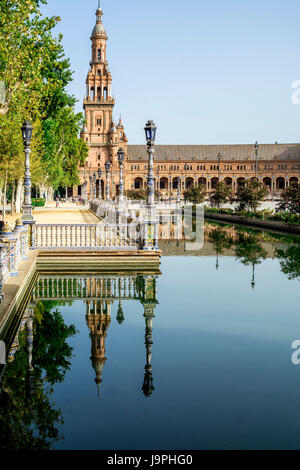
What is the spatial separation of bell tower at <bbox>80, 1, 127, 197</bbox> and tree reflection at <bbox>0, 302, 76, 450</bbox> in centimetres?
11405

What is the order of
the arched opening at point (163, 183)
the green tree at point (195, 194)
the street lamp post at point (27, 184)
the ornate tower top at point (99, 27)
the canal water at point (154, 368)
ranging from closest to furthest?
1. the canal water at point (154, 368)
2. the street lamp post at point (27, 184)
3. the green tree at point (195, 194)
4. the ornate tower top at point (99, 27)
5. the arched opening at point (163, 183)

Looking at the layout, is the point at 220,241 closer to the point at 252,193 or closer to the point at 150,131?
the point at 150,131

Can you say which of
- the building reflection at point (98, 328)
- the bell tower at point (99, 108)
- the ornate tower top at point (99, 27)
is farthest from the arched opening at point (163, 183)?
the building reflection at point (98, 328)

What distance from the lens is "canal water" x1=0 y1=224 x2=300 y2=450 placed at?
18.6ft

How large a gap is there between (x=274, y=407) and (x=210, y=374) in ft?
4.46

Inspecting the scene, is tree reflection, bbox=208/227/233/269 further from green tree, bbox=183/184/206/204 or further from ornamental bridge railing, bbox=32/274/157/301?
green tree, bbox=183/184/206/204

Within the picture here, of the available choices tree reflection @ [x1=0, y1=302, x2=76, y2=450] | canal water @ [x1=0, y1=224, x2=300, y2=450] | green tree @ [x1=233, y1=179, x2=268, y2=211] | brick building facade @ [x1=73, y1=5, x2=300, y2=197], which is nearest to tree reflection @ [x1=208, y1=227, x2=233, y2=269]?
canal water @ [x1=0, y1=224, x2=300, y2=450]

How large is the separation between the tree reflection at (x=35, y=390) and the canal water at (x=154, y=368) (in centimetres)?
2

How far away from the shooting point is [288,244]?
25.8 meters

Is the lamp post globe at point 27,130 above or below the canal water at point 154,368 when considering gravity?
above

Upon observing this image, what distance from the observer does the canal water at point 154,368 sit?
5.68 meters

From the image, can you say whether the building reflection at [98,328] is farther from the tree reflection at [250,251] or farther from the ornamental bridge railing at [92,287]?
the tree reflection at [250,251]

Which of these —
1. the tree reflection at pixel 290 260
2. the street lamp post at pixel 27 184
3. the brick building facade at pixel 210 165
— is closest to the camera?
the tree reflection at pixel 290 260

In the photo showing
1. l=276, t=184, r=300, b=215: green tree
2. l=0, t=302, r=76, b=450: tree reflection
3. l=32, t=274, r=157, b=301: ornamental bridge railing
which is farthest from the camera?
l=276, t=184, r=300, b=215: green tree
